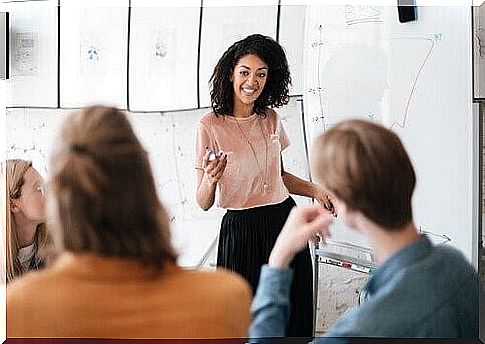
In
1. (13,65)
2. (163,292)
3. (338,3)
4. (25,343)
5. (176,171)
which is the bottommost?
(25,343)

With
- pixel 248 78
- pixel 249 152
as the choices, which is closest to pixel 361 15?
pixel 248 78

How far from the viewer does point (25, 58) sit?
2.32 m

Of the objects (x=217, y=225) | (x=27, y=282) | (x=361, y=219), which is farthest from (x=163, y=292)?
(x=361, y=219)

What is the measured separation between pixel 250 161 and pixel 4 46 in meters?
0.79

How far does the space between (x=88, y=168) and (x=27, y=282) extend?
1.26 ft

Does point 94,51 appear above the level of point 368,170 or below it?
above

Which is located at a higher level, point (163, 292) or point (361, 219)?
→ point (361, 219)

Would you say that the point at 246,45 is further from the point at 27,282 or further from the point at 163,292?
the point at 27,282

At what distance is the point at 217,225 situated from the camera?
7.57ft

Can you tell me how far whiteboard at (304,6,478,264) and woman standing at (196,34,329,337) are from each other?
12 cm

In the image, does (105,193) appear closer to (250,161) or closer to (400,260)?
(250,161)

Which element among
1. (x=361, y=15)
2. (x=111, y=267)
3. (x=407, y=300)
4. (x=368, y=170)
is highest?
(x=361, y=15)

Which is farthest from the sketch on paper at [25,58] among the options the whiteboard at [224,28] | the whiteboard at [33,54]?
the whiteboard at [224,28]

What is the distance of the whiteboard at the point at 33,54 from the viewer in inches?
90.8
